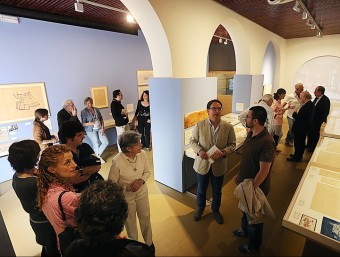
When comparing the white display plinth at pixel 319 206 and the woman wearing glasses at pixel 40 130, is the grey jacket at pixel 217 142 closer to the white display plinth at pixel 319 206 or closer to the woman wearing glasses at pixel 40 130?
the white display plinth at pixel 319 206

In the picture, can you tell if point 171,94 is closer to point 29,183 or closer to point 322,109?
point 29,183

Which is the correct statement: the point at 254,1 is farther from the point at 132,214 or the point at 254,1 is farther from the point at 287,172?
the point at 132,214

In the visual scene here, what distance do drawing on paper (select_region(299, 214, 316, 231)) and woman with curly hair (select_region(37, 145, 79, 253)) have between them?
168 cm

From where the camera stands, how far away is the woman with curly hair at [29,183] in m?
1.50

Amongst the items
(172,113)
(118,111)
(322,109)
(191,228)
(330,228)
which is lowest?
(191,228)

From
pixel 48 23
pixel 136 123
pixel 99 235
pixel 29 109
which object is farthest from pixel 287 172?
pixel 48 23

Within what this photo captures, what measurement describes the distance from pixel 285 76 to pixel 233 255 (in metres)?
8.22

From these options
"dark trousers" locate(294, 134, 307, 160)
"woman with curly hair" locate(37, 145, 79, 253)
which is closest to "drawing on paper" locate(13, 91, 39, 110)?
"woman with curly hair" locate(37, 145, 79, 253)

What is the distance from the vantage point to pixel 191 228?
2.61 meters

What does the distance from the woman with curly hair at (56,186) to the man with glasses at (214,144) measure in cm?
157

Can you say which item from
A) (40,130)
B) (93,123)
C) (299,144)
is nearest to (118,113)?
(93,123)

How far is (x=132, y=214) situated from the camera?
1.99 metres

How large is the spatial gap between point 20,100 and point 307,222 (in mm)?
4732

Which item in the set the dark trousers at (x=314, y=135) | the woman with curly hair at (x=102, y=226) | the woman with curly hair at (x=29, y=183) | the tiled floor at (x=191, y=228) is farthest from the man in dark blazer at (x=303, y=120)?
the woman with curly hair at (x=29, y=183)
